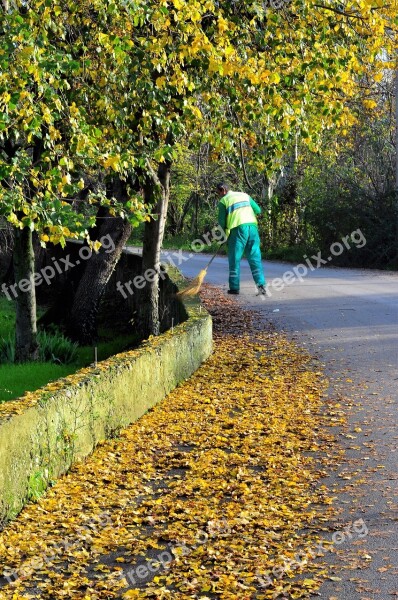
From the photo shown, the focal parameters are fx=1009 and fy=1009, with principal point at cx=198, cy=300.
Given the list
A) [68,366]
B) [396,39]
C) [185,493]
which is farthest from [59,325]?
[185,493]

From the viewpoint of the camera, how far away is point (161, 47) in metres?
9.16

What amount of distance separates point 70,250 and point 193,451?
45.9ft

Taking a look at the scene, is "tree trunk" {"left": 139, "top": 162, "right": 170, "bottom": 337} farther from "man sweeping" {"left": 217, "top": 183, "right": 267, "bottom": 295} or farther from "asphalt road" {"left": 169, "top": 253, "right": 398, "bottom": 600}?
"man sweeping" {"left": 217, "top": 183, "right": 267, "bottom": 295}

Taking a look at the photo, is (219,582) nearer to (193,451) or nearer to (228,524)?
Result: (228,524)

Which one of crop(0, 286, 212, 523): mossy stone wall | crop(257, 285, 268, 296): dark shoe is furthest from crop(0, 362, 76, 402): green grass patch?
crop(257, 285, 268, 296): dark shoe

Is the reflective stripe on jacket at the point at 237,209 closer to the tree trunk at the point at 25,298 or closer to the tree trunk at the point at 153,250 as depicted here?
the tree trunk at the point at 153,250

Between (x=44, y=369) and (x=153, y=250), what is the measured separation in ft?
7.16

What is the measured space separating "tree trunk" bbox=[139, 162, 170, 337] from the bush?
4.63ft

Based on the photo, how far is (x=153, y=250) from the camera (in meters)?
13.8

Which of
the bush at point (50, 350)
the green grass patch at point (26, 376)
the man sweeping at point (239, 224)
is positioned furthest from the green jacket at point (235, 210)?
the green grass patch at point (26, 376)

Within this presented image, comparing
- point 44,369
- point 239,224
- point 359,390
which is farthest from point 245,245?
point 359,390

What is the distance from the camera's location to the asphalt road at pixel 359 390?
498cm

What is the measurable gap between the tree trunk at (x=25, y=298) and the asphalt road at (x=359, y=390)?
3.51m

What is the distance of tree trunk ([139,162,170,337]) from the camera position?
1330cm
